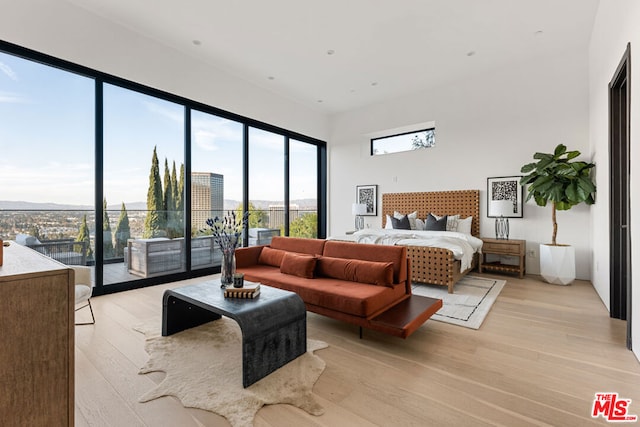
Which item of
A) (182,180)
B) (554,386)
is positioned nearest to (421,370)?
(554,386)

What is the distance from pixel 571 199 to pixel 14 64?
282 inches

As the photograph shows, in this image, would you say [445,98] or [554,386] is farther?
[445,98]

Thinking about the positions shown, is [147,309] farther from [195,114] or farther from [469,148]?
[469,148]

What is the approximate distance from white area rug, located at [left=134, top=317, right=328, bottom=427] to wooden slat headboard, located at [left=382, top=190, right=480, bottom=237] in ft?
14.4

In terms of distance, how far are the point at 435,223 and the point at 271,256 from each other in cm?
339

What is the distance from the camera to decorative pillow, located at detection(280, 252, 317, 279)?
3.13 meters

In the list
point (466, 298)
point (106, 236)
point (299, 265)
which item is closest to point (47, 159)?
point (106, 236)

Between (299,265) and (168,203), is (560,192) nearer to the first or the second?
(299,265)

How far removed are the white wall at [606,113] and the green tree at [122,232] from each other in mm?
5441

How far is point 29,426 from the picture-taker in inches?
39.5

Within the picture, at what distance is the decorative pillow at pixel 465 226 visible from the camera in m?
5.53

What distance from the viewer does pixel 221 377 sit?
2.00 meters

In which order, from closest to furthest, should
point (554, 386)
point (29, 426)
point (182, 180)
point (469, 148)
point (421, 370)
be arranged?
point (29, 426)
point (554, 386)
point (421, 370)
point (182, 180)
point (469, 148)
